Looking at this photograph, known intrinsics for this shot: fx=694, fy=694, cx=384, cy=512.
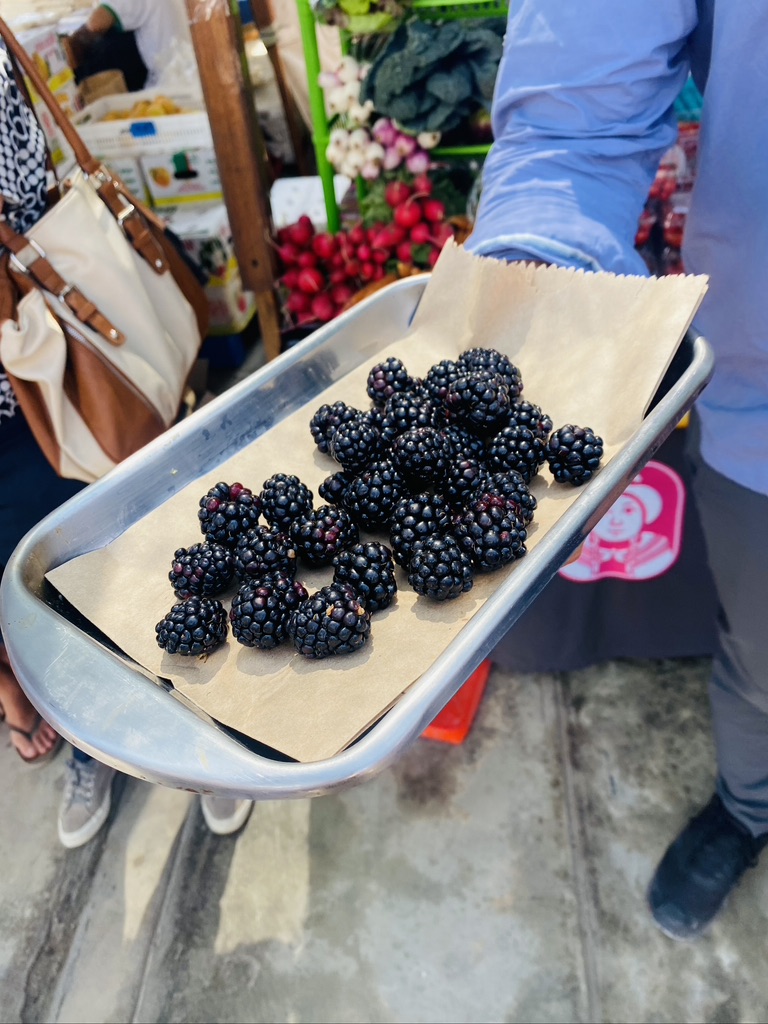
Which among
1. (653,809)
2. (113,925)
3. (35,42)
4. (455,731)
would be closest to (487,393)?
(455,731)

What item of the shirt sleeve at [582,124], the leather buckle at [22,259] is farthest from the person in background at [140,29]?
the shirt sleeve at [582,124]

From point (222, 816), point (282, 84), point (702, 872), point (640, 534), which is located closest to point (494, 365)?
point (640, 534)

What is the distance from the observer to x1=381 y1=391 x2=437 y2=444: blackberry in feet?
3.75

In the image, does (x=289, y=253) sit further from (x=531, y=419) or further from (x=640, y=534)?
(x=531, y=419)

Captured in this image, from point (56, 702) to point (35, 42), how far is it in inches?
88.3

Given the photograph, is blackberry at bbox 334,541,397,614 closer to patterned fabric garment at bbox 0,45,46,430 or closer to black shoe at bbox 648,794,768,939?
patterned fabric garment at bbox 0,45,46,430

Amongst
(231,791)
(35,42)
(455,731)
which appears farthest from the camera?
(35,42)

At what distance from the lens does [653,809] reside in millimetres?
1720

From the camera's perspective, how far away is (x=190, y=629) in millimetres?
883

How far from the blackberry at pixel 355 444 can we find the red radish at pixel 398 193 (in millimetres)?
1503

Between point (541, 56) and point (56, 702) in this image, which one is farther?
point (541, 56)

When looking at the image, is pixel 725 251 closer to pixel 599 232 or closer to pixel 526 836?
pixel 599 232

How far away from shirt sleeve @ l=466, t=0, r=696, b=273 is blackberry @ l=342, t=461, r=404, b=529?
494 millimetres

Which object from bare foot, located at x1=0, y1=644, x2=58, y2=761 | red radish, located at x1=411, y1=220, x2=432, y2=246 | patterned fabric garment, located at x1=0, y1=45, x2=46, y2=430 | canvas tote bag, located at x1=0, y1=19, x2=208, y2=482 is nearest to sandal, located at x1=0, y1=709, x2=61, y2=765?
bare foot, located at x1=0, y1=644, x2=58, y2=761
